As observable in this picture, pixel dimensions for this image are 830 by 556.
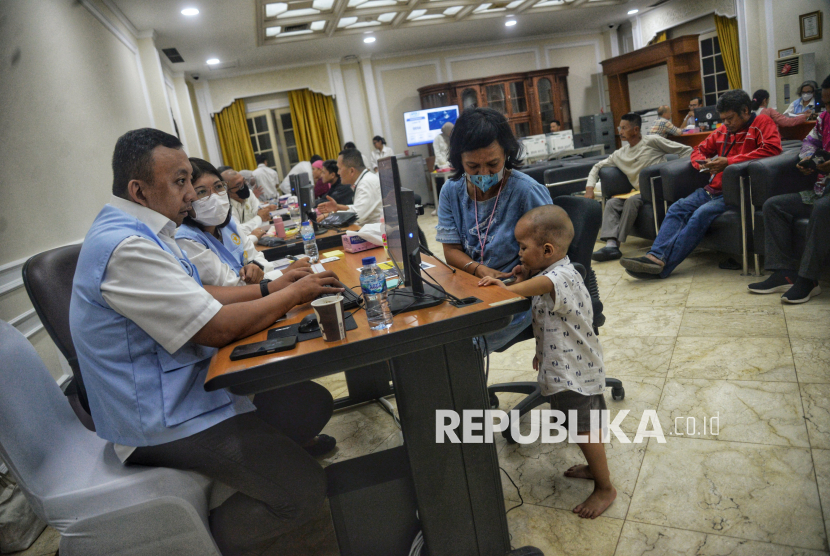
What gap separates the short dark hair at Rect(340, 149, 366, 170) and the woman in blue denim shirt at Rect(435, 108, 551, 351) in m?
2.37

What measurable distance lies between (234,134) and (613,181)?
23.6 feet

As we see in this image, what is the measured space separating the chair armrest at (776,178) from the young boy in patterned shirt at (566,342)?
87.6 inches

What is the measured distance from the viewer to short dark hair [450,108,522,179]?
1.75 meters

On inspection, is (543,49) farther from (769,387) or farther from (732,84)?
(769,387)

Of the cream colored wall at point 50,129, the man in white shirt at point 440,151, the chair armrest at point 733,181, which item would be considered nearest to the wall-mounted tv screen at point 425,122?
the man in white shirt at point 440,151

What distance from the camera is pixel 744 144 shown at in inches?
133

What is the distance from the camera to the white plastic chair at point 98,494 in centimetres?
119

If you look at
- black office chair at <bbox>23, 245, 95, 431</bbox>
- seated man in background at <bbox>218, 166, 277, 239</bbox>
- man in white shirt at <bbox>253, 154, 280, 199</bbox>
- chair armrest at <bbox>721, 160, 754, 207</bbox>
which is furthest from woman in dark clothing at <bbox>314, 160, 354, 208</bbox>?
black office chair at <bbox>23, 245, 95, 431</bbox>

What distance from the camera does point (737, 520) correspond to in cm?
140

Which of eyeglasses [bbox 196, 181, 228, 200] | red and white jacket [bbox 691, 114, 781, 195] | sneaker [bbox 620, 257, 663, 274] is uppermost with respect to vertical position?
eyeglasses [bbox 196, 181, 228, 200]

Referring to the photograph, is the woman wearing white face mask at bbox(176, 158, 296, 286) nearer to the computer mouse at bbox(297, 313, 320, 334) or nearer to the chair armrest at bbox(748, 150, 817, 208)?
the computer mouse at bbox(297, 313, 320, 334)

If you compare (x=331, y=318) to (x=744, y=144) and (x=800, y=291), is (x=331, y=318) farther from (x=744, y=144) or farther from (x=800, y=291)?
(x=744, y=144)

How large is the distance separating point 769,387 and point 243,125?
9.35 m

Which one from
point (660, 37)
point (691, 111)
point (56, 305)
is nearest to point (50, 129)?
point (56, 305)
